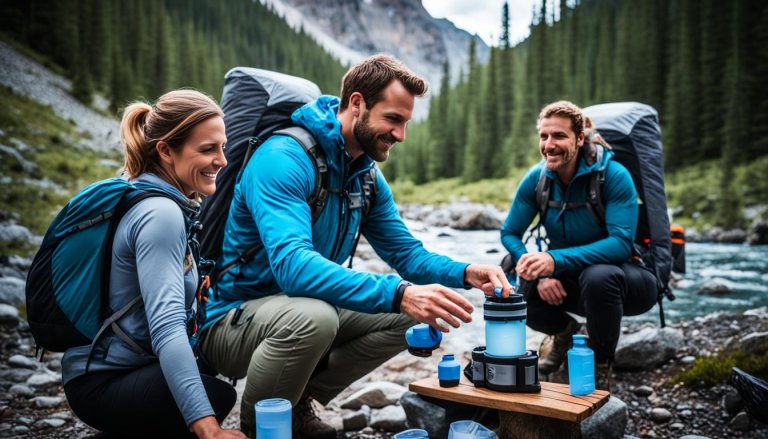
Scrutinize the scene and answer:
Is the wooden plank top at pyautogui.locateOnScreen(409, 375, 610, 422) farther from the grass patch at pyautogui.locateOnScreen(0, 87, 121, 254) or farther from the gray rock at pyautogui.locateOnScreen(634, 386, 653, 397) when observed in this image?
the grass patch at pyautogui.locateOnScreen(0, 87, 121, 254)

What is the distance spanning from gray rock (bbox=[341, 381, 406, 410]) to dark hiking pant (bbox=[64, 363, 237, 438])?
7.58 feet

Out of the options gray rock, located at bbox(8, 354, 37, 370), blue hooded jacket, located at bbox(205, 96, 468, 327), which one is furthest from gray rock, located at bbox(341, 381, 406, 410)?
gray rock, located at bbox(8, 354, 37, 370)

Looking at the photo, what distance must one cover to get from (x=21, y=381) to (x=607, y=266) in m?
5.22

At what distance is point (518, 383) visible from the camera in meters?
2.83

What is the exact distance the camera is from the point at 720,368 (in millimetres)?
4633

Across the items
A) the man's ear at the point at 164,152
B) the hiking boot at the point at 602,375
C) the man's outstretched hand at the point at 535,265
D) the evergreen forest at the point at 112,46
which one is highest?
the evergreen forest at the point at 112,46

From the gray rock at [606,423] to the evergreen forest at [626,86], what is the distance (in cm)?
2875

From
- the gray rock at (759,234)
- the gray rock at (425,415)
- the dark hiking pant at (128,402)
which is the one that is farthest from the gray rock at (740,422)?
the gray rock at (759,234)

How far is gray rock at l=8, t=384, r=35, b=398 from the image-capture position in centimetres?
454

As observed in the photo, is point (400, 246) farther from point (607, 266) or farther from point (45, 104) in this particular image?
point (45, 104)

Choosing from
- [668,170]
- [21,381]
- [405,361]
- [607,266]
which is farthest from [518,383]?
[668,170]

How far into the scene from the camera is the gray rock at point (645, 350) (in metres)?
5.36

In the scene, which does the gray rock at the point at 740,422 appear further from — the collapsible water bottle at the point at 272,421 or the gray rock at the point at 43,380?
the gray rock at the point at 43,380

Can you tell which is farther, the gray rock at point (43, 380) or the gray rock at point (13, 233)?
the gray rock at point (13, 233)
